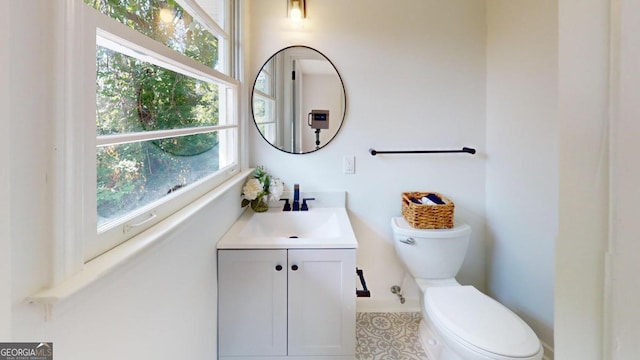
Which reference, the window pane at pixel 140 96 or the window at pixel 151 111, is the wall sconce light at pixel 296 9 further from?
the window pane at pixel 140 96

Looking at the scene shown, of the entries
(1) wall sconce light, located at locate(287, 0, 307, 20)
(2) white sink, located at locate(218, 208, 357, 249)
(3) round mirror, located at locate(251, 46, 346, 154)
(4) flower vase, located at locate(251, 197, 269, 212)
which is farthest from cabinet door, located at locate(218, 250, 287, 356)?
(1) wall sconce light, located at locate(287, 0, 307, 20)

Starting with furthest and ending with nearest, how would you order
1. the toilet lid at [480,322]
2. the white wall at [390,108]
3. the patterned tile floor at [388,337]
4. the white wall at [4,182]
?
the white wall at [390,108] < the patterned tile floor at [388,337] < the toilet lid at [480,322] < the white wall at [4,182]

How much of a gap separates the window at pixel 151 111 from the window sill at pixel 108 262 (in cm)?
3

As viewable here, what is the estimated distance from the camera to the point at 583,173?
314 millimetres

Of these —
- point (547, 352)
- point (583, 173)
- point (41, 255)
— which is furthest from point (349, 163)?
point (583, 173)

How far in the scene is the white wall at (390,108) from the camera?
2119 millimetres

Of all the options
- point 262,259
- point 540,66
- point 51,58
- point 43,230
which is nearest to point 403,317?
point 262,259

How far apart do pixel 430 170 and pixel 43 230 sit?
2.04 meters

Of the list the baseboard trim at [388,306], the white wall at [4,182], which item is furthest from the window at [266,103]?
the white wall at [4,182]

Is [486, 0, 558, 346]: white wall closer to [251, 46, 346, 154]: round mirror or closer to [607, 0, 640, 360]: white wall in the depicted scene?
[251, 46, 346, 154]: round mirror

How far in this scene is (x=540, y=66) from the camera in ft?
5.49

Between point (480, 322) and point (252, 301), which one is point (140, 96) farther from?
point (480, 322)

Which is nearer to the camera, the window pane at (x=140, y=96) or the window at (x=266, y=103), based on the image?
the window pane at (x=140, y=96)

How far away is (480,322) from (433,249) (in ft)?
1.81
